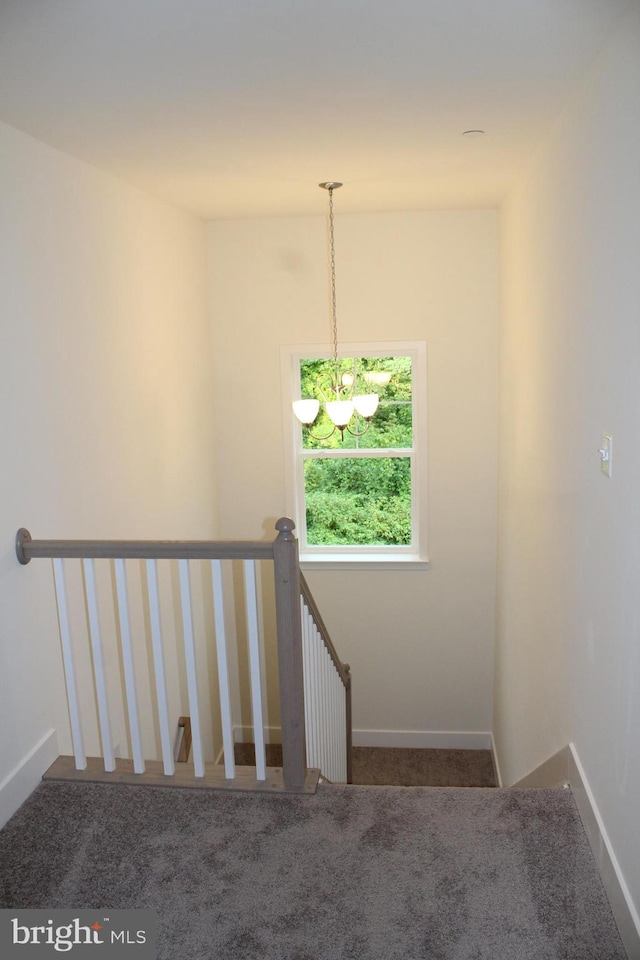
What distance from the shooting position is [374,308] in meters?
5.09

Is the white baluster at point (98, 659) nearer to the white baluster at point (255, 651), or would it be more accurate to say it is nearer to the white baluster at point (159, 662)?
the white baluster at point (159, 662)

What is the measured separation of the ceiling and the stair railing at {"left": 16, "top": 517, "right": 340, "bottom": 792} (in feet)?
4.63

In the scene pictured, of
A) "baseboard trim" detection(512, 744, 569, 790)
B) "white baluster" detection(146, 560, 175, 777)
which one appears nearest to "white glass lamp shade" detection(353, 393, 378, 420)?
"white baluster" detection(146, 560, 175, 777)

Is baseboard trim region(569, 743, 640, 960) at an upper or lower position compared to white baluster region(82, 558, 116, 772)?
lower

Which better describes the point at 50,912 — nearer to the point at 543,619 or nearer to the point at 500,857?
the point at 500,857

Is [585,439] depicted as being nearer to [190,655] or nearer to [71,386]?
[190,655]

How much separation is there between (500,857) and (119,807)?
128cm

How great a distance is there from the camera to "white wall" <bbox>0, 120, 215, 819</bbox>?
2670 millimetres

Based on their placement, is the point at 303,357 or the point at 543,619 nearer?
the point at 543,619

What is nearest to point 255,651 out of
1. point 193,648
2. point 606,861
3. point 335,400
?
point 193,648

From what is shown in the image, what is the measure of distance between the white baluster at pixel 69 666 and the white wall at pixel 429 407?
275 centimetres

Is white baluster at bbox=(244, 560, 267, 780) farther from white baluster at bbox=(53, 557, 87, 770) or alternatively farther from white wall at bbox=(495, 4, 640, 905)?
white wall at bbox=(495, 4, 640, 905)

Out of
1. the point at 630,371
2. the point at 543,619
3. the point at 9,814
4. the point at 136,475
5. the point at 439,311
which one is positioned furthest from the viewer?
the point at 439,311

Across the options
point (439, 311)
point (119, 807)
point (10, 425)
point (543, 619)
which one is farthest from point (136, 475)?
Answer: point (439, 311)
